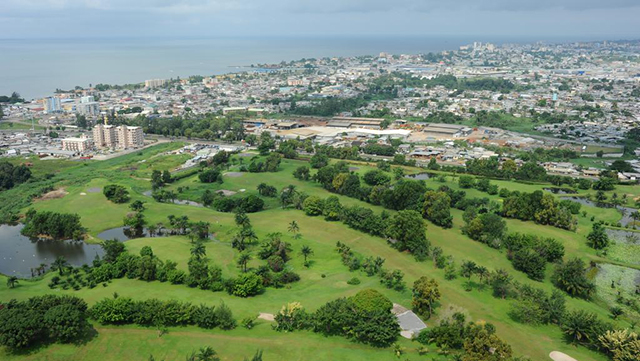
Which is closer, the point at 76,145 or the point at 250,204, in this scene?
the point at 250,204

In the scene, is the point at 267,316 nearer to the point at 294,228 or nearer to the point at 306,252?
the point at 306,252

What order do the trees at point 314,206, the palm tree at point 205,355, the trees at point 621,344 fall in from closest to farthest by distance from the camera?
the trees at point 621,344 → the palm tree at point 205,355 → the trees at point 314,206

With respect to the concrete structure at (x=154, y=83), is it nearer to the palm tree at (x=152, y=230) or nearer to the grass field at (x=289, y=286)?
the grass field at (x=289, y=286)

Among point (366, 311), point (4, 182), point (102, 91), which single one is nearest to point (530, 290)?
point (366, 311)

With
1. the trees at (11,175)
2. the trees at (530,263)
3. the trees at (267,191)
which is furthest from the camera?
the trees at (11,175)

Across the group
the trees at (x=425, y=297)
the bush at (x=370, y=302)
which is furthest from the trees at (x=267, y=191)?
the trees at (x=425, y=297)

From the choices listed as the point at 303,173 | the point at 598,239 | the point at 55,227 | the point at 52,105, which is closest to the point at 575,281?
the point at 598,239
